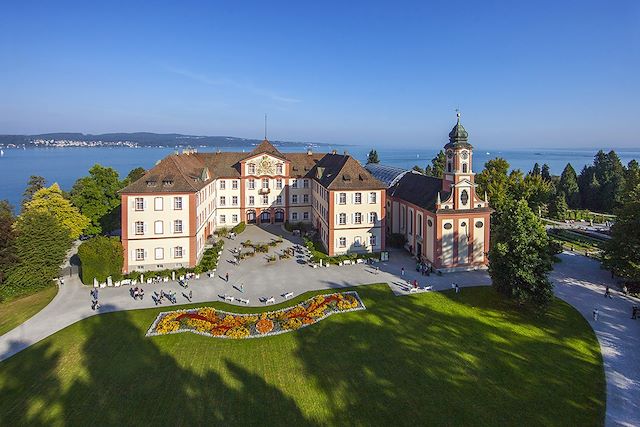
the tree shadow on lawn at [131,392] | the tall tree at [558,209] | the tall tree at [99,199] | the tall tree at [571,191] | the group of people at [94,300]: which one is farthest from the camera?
the tall tree at [571,191]

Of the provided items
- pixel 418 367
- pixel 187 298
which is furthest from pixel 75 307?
pixel 418 367

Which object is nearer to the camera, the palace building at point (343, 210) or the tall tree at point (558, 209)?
the palace building at point (343, 210)

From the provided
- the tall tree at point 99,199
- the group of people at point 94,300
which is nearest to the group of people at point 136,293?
the group of people at point 94,300

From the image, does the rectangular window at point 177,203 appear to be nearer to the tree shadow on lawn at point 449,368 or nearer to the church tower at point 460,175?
the tree shadow on lawn at point 449,368

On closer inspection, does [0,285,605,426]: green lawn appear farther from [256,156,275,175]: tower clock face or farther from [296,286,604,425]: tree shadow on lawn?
[256,156,275,175]: tower clock face

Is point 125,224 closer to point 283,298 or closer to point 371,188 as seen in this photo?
point 283,298

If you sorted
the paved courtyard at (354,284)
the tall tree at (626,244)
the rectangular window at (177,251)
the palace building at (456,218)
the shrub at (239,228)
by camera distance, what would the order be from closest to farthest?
the paved courtyard at (354,284)
the tall tree at (626,244)
the palace building at (456,218)
the rectangular window at (177,251)
the shrub at (239,228)

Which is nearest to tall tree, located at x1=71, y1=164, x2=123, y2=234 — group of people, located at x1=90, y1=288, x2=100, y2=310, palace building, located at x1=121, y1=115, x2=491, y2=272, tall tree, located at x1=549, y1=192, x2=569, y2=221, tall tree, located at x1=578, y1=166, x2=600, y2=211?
palace building, located at x1=121, y1=115, x2=491, y2=272
